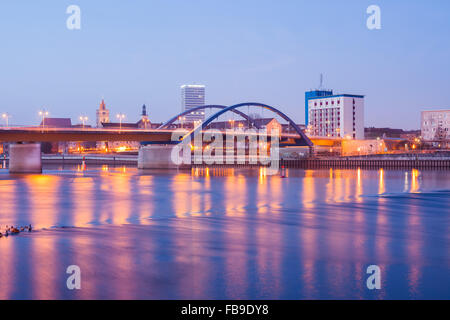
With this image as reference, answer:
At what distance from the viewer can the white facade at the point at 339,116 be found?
6673 inches

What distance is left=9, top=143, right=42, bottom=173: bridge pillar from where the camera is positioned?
67.4 metres

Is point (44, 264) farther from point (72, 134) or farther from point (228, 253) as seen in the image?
point (72, 134)

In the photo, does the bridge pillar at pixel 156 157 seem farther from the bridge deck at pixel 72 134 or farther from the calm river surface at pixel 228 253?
the calm river surface at pixel 228 253

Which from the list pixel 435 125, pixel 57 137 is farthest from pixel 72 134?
pixel 435 125

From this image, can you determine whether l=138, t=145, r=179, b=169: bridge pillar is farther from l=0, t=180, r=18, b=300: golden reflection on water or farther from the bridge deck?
l=0, t=180, r=18, b=300: golden reflection on water

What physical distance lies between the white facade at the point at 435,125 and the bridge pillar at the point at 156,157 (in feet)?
351

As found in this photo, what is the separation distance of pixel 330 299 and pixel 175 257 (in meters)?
4.49

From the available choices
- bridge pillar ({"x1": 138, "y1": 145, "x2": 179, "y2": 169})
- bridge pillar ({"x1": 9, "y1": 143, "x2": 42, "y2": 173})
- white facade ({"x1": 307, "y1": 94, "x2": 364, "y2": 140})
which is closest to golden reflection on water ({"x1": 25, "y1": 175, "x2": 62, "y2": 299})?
bridge pillar ({"x1": 9, "y1": 143, "x2": 42, "y2": 173})

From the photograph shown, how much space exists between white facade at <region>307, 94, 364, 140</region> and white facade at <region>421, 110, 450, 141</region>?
21.6m

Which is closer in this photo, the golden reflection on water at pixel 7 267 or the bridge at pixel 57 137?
the golden reflection on water at pixel 7 267

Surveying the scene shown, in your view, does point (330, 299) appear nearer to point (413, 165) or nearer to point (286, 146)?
point (413, 165)

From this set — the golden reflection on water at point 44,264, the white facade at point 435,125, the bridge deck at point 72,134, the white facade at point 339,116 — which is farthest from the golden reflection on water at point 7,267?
the white facade at point 339,116

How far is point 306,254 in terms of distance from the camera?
1196 cm
